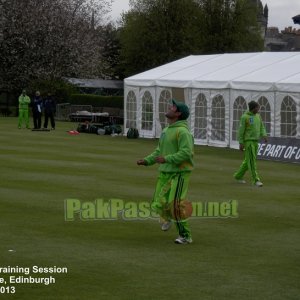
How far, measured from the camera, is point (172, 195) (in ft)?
38.2

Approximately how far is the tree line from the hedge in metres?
1.96

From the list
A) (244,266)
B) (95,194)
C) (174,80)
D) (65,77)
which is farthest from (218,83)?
(65,77)

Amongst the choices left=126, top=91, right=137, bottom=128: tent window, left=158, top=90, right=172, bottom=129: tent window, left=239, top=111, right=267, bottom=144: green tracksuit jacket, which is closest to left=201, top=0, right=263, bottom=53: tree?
left=126, top=91, right=137, bottom=128: tent window

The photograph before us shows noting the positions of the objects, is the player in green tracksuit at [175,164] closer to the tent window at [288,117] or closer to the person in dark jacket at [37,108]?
the tent window at [288,117]

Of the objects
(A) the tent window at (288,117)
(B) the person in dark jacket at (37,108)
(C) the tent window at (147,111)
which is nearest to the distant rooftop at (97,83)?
(B) the person in dark jacket at (37,108)

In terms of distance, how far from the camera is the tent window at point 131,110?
38281 millimetres

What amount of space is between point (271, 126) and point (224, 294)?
21536 millimetres

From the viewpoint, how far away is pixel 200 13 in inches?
A: 3086

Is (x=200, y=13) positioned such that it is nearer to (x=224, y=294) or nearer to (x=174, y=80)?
(x=174, y=80)

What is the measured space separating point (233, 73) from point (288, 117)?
4.07 metres

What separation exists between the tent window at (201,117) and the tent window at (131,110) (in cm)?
454

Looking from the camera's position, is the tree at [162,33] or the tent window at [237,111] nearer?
the tent window at [237,111]

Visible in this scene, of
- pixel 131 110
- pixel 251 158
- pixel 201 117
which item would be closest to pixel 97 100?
pixel 131 110

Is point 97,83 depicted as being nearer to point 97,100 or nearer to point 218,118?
point 97,100
